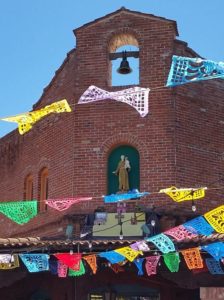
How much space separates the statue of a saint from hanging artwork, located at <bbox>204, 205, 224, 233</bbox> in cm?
378

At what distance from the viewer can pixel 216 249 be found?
11.6m

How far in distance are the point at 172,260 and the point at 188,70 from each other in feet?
12.1

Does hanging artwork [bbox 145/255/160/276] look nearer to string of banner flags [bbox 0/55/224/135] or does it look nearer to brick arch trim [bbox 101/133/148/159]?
string of banner flags [bbox 0/55/224/135]

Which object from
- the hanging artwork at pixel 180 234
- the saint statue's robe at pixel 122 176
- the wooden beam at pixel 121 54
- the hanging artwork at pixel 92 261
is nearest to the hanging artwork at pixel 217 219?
the hanging artwork at pixel 180 234

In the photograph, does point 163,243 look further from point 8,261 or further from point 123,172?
point 123,172

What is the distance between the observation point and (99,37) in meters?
17.0

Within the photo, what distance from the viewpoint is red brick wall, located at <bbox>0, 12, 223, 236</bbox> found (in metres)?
15.6

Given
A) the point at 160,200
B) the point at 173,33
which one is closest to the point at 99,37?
the point at 173,33

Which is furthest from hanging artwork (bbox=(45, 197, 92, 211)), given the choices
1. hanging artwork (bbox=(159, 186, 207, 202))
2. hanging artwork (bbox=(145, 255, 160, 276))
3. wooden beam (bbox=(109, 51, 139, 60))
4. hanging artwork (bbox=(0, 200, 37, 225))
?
wooden beam (bbox=(109, 51, 139, 60))

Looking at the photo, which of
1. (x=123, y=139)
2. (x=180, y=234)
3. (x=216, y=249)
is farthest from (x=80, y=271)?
(x=123, y=139)

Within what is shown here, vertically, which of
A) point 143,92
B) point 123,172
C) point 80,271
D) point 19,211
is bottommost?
point 80,271

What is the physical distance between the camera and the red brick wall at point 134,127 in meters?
15.6

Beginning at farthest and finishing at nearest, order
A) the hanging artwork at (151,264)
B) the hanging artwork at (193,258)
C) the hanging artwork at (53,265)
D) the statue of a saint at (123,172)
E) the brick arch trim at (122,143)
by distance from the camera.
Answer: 1. the brick arch trim at (122,143)
2. the statue of a saint at (123,172)
3. the hanging artwork at (53,265)
4. the hanging artwork at (151,264)
5. the hanging artwork at (193,258)

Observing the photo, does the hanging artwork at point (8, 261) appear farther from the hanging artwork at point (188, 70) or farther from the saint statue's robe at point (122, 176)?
the hanging artwork at point (188, 70)
